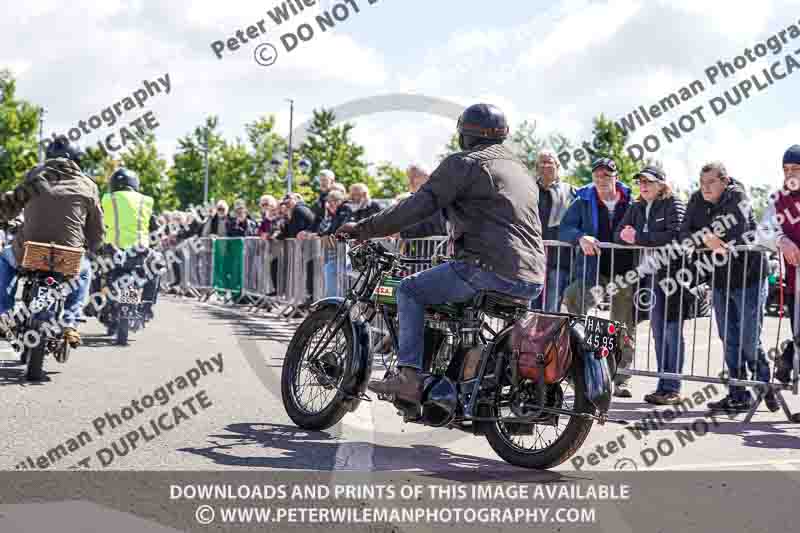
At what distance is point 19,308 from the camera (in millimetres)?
8727

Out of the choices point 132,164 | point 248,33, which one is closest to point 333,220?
point 248,33

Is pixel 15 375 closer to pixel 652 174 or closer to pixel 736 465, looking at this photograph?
pixel 652 174

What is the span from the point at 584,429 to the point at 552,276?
172 inches

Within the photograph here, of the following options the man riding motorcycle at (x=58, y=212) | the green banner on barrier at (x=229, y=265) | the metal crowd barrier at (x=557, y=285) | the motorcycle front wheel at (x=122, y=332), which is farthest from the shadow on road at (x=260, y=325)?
the man riding motorcycle at (x=58, y=212)

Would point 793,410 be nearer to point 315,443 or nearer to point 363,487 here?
point 315,443

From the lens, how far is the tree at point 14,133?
6259 centimetres

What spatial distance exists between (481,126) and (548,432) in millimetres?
1738

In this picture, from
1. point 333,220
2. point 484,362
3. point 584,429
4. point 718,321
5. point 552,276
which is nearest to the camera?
point 584,429

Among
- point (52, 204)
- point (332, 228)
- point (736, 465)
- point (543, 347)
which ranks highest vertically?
point (332, 228)

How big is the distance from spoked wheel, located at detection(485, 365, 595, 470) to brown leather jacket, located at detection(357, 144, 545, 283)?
26.2 inches

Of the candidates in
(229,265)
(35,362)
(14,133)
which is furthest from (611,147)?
(35,362)

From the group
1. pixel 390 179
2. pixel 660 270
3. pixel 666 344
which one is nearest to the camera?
pixel 666 344

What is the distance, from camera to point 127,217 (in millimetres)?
11953

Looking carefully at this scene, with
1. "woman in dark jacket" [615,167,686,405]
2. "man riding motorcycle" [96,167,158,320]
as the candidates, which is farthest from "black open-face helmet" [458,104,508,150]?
"man riding motorcycle" [96,167,158,320]
